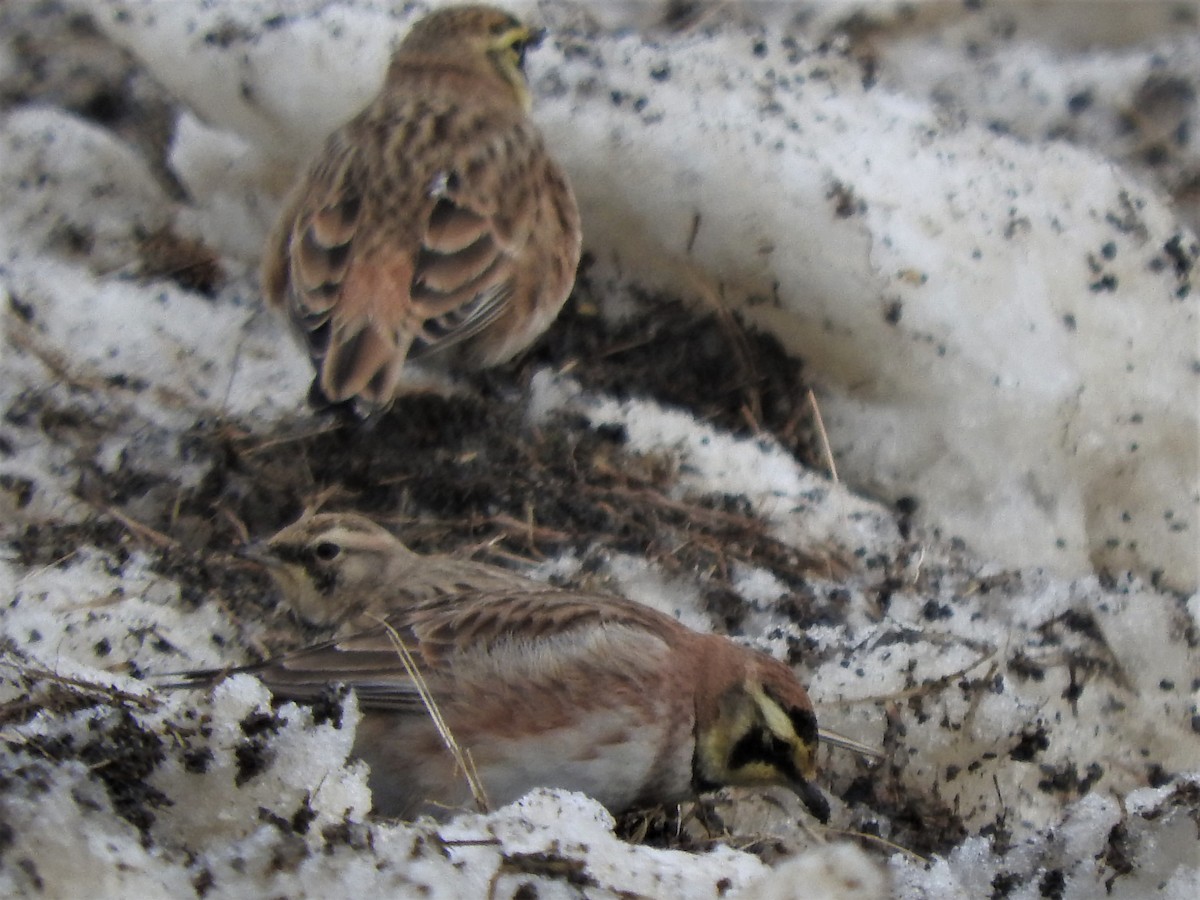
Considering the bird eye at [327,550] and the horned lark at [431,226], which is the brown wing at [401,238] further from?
the bird eye at [327,550]

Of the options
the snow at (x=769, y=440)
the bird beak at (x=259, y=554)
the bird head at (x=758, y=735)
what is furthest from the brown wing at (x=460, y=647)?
the bird beak at (x=259, y=554)

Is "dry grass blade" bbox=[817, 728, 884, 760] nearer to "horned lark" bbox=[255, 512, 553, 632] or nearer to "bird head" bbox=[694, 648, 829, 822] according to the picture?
"bird head" bbox=[694, 648, 829, 822]

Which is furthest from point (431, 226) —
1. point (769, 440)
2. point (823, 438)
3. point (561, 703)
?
point (561, 703)

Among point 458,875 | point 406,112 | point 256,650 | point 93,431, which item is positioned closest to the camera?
point 458,875

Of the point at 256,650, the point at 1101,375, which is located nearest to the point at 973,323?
the point at 1101,375

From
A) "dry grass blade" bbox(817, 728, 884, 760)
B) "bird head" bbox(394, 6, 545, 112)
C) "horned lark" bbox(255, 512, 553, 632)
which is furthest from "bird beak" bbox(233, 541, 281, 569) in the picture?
"bird head" bbox(394, 6, 545, 112)

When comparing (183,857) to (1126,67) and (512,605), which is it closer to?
(512,605)
